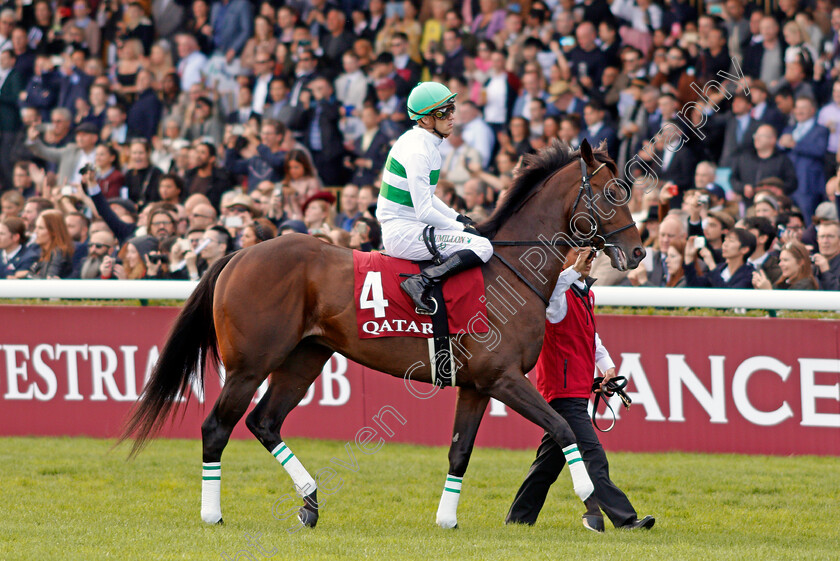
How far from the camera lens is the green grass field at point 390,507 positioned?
503 cm

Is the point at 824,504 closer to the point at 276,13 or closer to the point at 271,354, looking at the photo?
the point at 271,354

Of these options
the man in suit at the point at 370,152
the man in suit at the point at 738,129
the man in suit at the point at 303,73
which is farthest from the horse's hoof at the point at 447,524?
the man in suit at the point at 303,73

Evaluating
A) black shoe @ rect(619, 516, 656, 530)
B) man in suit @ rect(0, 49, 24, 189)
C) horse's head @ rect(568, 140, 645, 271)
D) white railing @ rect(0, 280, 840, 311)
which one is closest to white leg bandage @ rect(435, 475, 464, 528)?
black shoe @ rect(619, 516, 656, 530)

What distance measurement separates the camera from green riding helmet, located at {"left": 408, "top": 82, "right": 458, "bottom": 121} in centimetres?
570

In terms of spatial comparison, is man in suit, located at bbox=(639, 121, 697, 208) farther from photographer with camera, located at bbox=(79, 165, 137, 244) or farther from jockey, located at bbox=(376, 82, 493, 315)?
photographer with camera, located at bbox=(79, 165, 137, 244)

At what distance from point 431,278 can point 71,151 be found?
29.8 ft

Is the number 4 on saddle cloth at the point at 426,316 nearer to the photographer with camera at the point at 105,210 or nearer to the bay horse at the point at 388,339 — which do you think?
the bay horse at the point at 388,339

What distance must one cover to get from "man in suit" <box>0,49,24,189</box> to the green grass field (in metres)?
6.80

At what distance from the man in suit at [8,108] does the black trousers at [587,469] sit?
1060 cm

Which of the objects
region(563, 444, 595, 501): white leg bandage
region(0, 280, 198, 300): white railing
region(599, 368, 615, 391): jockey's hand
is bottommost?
region(563, 444, 595, 501): white leg bandage

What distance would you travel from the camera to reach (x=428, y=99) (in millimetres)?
5703

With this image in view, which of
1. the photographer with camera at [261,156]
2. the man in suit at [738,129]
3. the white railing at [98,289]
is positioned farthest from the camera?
the photographer with camera at [261,156]

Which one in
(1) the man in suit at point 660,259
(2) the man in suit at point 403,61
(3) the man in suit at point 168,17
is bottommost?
(1) the man in suit at point 660,259

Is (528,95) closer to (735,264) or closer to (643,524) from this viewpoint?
(735,264)
